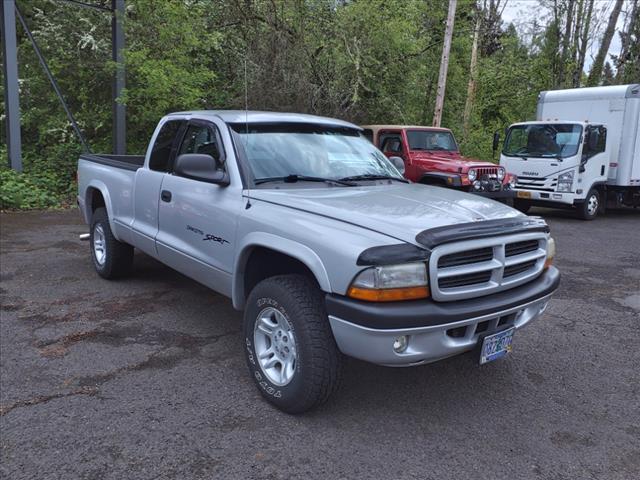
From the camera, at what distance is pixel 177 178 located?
4.46 meters

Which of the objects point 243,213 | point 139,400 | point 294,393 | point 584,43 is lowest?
point 139,400

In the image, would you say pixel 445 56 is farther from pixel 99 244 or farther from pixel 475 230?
pixel 475 230

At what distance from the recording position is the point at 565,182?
1164 cm

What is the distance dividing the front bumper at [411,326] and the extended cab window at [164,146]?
2680mm

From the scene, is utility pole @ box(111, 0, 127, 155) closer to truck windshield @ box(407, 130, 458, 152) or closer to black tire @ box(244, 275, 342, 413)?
truck windshield @ box(407, 130, 458, 152)

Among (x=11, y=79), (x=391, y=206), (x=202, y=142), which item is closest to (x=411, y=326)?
(x=391, y=206)

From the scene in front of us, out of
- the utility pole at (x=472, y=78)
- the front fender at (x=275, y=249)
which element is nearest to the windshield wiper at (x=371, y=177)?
the front fender at (x=275, y=249)

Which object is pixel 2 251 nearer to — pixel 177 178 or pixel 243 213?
pixel 177 178

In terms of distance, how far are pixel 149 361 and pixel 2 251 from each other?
464 cm

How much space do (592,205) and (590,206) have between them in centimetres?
9

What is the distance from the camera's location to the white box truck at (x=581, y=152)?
459 inches

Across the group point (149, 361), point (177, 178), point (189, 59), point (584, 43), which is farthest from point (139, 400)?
point (584, 43)

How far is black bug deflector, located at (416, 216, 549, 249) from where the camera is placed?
9.34 ft

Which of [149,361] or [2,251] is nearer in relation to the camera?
[149,361]
